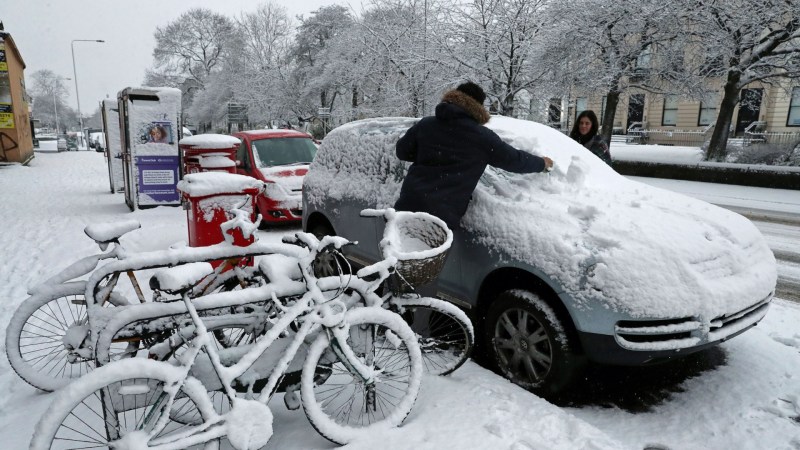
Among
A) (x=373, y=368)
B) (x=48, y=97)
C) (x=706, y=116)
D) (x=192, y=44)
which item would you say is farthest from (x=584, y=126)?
(x=48, y=97)

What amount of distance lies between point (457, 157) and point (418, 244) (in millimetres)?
708

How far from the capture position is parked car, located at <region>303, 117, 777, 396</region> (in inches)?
120

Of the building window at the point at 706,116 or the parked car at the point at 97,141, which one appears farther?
the parked car at the point at 97,141

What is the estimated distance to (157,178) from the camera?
1019cm

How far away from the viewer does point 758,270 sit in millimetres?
3488

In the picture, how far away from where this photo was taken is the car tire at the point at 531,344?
3.22 meters

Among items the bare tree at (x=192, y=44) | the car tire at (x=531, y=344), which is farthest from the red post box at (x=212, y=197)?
the bare tree at (x=192, y=44)

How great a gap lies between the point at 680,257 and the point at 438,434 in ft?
5.77

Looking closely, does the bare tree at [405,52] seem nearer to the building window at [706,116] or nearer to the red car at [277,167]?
the red car at [277,167]

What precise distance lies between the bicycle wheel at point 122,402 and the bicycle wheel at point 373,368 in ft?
1.98

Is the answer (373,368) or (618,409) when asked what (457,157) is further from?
(618,409)

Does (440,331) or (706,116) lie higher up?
(706,116)

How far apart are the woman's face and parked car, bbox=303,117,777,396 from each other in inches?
79.3

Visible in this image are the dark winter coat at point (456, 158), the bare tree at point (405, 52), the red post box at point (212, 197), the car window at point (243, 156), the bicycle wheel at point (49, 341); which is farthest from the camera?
the bare tree at point (405, 52)
